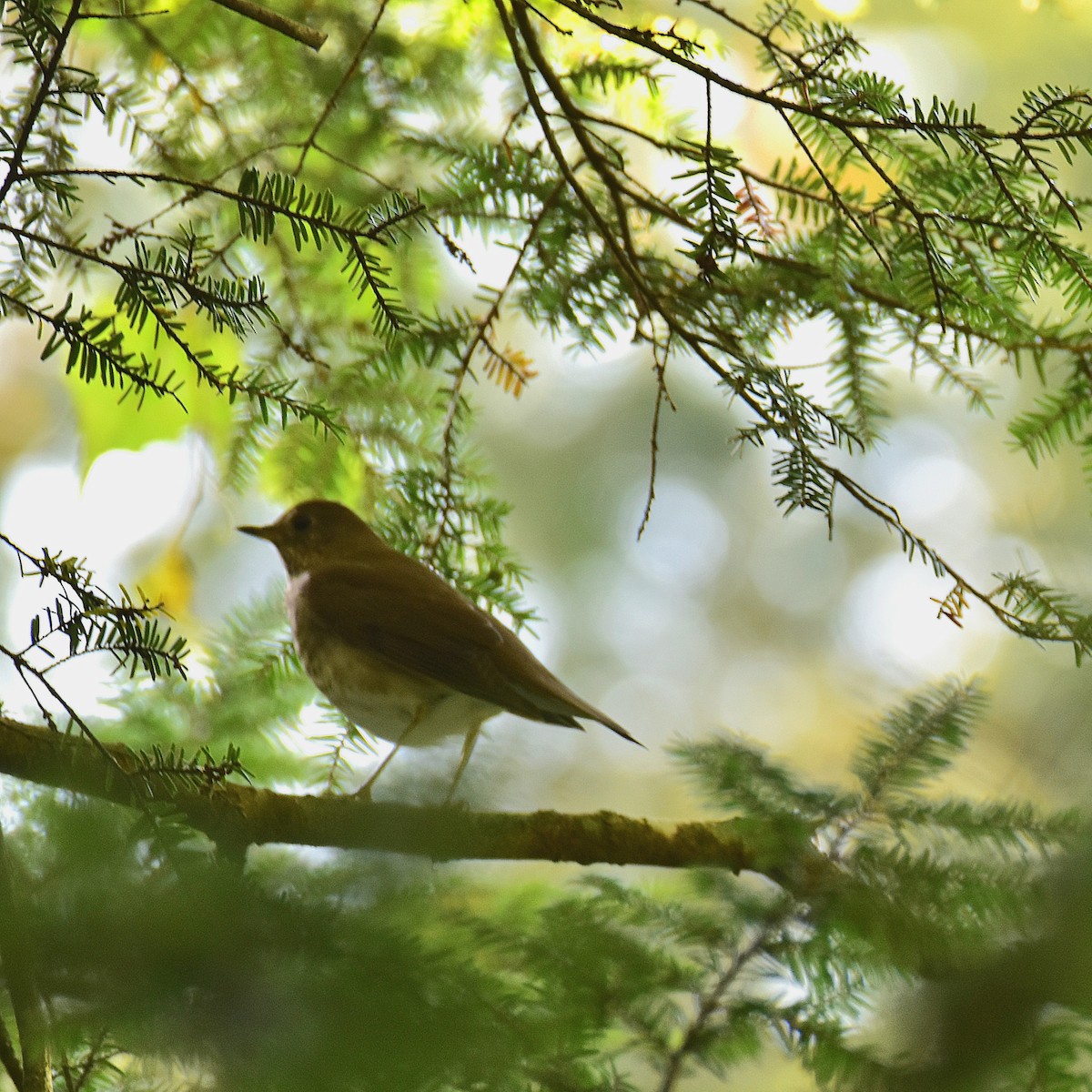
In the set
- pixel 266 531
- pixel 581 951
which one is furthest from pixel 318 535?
pixel 581 951

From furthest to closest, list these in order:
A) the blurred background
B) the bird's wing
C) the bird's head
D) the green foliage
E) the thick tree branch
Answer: the blurred background, the bird's head, the bird's wing, the thick tree branch, the green foliage

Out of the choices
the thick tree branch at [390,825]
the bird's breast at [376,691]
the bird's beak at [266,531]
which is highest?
the bird's beak at [266,531]

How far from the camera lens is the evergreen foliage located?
759 mm

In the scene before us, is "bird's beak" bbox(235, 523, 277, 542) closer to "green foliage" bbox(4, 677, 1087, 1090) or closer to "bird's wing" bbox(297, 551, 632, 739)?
"bird's wing" bbox(297, 551, 632, 739)

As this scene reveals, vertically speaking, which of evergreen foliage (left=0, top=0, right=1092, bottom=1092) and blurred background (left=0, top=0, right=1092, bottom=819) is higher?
blurred background (left=0, top=0, right=1092, bottom=819)

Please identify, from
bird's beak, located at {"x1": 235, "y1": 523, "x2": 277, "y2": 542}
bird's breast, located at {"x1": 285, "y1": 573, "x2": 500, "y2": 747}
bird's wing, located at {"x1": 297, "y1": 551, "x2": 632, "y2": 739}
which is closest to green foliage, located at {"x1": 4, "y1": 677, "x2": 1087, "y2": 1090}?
bird's wing, located at {"x1": 297, "y1": 551, "x2": 632, "y2": 739}

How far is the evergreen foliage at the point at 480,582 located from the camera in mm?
759

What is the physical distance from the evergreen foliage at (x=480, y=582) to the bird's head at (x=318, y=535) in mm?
62

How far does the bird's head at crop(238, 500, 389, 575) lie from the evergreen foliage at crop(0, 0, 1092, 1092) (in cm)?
6

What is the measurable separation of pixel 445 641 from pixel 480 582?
0.14 meters

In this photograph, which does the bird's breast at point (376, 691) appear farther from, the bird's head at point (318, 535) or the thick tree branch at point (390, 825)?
the thick tree branch at point (390, 825)

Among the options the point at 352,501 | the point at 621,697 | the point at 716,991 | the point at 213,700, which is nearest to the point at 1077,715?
the point at 716,991

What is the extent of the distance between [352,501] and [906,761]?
1.69m

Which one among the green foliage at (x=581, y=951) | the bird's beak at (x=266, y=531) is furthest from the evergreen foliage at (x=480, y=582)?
the bird's beak at (x=266, y=531)
